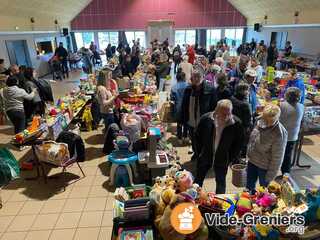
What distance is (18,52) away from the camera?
12055mm

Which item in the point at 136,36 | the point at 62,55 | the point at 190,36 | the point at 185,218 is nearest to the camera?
the point at 185,218

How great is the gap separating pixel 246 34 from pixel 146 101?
16.2m

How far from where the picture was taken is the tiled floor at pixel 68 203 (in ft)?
11.1

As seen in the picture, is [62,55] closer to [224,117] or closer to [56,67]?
[56,67]

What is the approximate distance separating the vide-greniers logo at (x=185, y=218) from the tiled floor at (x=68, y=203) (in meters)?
1.49

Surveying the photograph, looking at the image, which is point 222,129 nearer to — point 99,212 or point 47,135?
point 99,212

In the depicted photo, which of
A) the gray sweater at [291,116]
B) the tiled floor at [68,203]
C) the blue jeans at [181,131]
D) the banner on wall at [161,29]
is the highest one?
the banner on wall at [161,29]

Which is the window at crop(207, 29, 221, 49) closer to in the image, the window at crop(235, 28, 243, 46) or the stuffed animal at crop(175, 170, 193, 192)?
the window at crop(235, 28, 243, 46)

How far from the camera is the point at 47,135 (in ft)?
14.7

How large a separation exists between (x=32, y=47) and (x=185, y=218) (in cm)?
1334

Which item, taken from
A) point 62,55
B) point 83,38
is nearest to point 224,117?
point 62,55

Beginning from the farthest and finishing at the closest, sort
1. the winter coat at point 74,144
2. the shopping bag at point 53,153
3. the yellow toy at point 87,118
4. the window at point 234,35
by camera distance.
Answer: the window at point 234,35
the yellow toy at point 87,118
the winter coat at point 74,144
the shopping bag at point 53,153

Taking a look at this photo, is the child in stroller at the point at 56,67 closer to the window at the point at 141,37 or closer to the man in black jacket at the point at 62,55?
the man in black jacket at the point at 62,55

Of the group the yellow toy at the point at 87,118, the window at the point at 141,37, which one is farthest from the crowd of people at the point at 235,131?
the window at the point at 141,37
